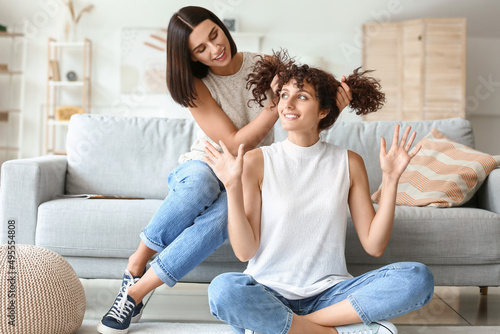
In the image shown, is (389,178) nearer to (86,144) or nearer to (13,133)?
(86,144)

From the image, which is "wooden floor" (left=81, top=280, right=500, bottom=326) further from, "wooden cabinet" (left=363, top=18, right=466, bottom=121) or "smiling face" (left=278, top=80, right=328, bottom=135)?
"wooden cabinet" (left=363, top=18, right=466, bottom=121)

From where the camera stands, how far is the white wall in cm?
589

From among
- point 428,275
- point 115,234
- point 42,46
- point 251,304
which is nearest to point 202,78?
point 115,234

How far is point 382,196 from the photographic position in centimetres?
147

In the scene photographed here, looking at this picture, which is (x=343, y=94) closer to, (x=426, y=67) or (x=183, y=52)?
(x=183, y=52)

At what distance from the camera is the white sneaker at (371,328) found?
1.39 meters

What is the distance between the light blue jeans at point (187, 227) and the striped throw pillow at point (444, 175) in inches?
35.5

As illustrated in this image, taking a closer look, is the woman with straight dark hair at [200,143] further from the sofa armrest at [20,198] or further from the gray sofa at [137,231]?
the sofa armrest at [20,198]

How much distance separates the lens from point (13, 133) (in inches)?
246

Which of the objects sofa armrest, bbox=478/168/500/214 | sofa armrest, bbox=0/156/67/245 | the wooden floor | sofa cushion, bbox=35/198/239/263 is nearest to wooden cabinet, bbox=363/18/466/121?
sofa armrest, bbox=478/168/500/214

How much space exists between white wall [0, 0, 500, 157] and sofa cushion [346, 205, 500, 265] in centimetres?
397

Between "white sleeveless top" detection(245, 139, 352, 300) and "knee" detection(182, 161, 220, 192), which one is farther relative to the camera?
"knee" detection(182, 161, 220, 192)

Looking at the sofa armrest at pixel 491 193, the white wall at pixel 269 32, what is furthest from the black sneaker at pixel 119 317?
the white wall at pixel 269 32

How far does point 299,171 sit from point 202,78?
534mm
